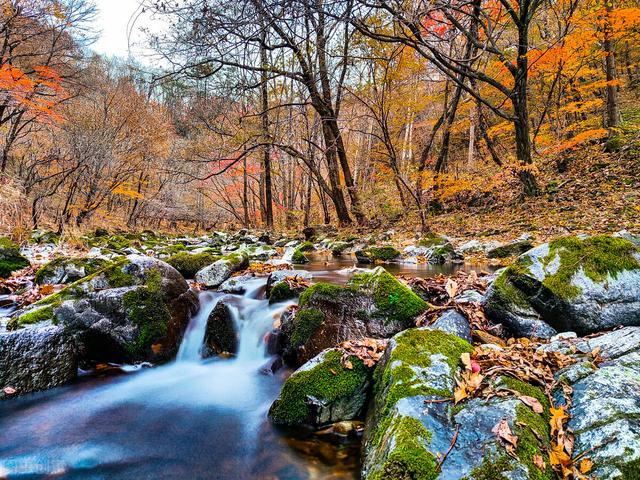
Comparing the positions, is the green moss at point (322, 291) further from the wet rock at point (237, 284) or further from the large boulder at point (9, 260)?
the large boulder at point (9, 260)

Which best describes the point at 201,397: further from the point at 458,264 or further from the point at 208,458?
the point at 458,264

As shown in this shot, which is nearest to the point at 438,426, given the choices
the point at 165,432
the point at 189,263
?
the point at 165,432

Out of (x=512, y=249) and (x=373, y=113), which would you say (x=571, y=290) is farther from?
(x=373, y=113)

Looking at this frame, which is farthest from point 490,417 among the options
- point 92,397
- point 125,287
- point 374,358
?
point 125,287

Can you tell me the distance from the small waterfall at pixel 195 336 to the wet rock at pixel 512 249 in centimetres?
640

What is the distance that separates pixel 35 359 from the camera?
3.56 m

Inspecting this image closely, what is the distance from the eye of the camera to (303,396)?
2809mm

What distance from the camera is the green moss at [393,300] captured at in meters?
3.74

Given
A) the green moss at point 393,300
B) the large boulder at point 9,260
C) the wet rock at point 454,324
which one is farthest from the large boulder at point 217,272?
the wet rock at point 454,324

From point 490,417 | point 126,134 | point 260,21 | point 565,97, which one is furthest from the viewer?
point 126,134

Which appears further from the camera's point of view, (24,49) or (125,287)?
(24,49)

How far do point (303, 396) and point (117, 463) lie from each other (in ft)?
4.51

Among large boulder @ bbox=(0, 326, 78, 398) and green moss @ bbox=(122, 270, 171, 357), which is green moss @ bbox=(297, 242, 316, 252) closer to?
green moss @ bbox=(122, 270, 171, 357)

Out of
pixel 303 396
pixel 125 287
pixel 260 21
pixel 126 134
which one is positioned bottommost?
pixel 303 396
